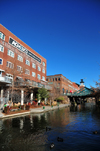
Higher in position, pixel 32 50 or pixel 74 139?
pixel 32 50

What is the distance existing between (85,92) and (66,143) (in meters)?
68.8

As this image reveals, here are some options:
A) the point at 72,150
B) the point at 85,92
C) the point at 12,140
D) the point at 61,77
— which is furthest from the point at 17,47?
the point at 85,92

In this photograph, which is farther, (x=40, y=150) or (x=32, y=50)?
(x=32, y=50)

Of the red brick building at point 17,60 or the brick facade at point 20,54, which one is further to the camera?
the brick facade at point 20,54

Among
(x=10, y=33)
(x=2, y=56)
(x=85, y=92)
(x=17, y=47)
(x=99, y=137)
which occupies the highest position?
(x=10, y=33)

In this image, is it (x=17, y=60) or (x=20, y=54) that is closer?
(x=17, y=60)

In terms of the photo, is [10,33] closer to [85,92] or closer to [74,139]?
[74,139]

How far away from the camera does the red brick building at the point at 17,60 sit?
31.1m

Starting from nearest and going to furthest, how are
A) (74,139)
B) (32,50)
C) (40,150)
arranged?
1. (40,150)
2. (74,139)
3. (32,50)

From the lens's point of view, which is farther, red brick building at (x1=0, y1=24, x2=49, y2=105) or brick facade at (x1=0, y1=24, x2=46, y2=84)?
brick facade at (x1=0, y1=24, x2=46, y2=84)

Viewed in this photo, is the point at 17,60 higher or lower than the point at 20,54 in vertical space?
lower

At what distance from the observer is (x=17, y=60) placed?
120 ft

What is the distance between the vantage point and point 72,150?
817 centimetres

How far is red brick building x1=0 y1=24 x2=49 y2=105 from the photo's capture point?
31083mm
